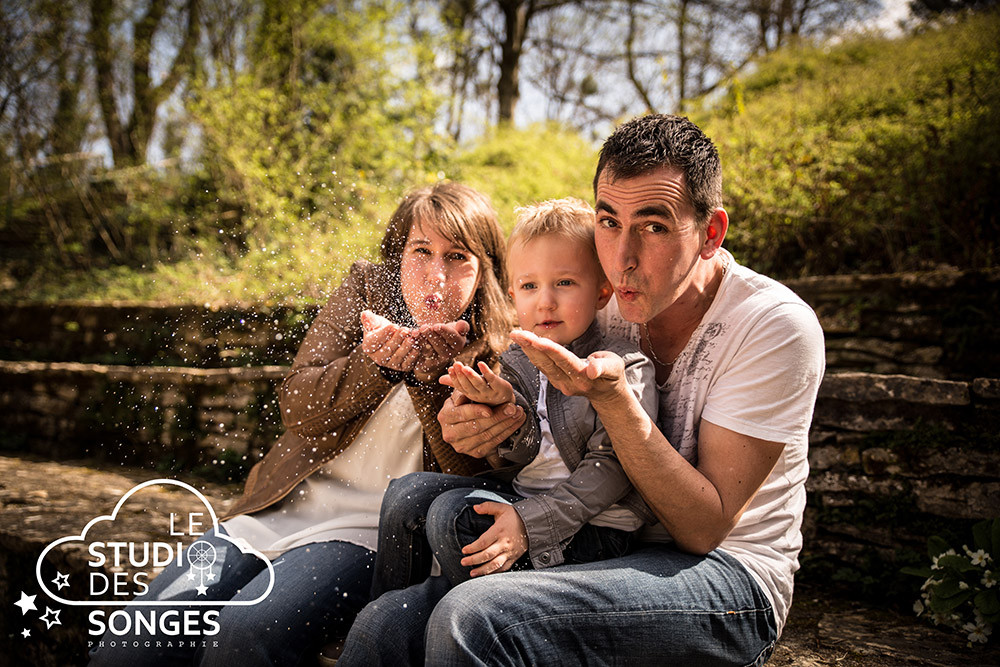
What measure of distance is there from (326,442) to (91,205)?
411 inches

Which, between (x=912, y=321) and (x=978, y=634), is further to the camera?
(x=912, y=321)

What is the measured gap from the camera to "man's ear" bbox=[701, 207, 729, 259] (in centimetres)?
190

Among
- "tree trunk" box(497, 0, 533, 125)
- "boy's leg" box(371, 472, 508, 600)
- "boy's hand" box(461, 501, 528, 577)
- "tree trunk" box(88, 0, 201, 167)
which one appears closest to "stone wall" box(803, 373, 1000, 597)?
"boy's leg" box(371, 472, 508, 600)

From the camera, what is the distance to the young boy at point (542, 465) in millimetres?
1705

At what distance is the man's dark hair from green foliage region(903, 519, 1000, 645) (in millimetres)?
1805

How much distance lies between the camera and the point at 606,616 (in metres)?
1.59

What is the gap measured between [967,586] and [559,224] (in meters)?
2.07

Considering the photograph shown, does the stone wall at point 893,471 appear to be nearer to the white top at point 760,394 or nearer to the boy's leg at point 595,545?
the white top at point 760,394

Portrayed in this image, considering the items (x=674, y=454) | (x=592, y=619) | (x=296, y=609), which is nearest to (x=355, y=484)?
(x=296, y=609)

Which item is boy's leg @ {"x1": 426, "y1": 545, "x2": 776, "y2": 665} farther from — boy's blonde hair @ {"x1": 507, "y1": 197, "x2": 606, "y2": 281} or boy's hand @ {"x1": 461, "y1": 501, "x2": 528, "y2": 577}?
boy's blonde hair @ {"x1": 507, "y1": 197, "x2": 606, "y2": 281}

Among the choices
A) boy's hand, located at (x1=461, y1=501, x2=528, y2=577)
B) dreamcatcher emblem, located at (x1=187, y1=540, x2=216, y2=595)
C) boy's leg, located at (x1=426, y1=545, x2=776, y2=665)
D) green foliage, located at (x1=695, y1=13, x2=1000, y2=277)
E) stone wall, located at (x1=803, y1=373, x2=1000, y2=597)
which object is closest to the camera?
boy's leg, located at (x1=426, y1=545, x2=776, y2=665)

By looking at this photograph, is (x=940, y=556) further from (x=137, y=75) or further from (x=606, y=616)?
(x=137, y=75)

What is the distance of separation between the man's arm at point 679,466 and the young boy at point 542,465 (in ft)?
0.31

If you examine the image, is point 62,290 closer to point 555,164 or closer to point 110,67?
point 110,67
